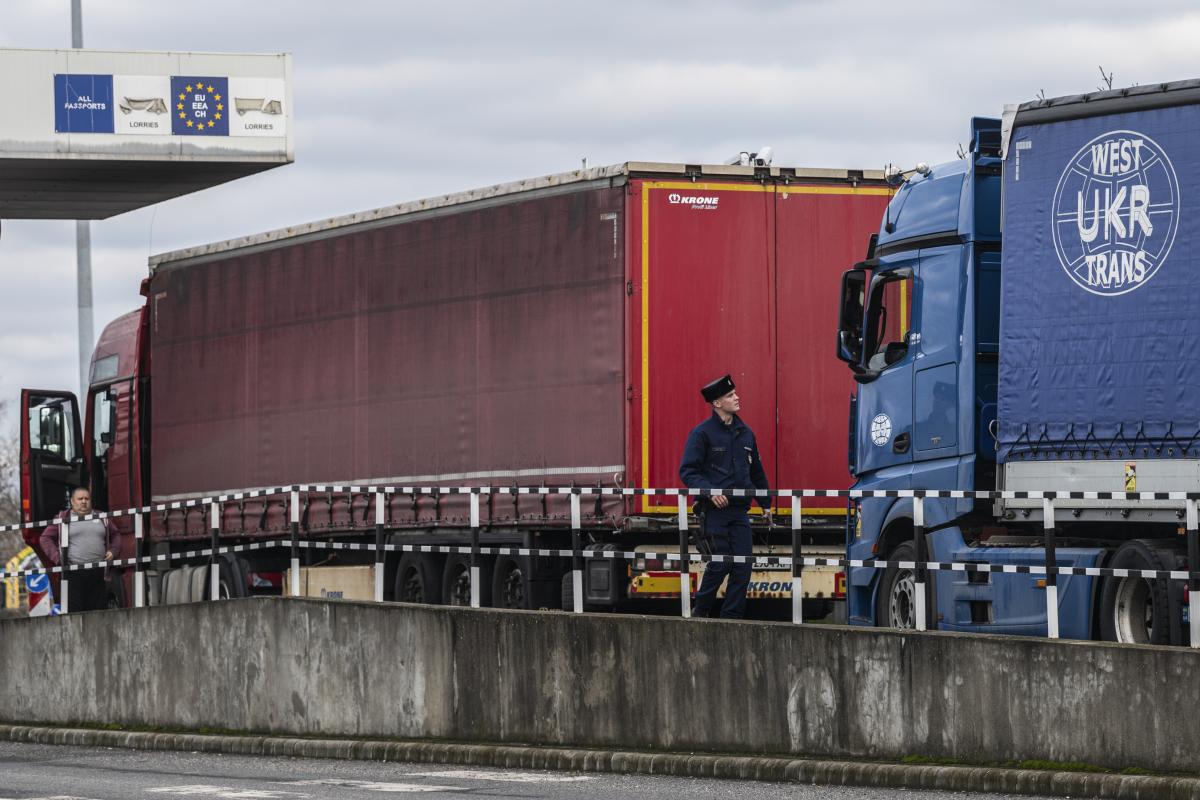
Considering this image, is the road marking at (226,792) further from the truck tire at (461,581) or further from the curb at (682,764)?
the truck tire at (461,581)

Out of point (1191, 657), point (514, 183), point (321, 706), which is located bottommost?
point (321, 706)

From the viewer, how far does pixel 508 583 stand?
20.2 metres

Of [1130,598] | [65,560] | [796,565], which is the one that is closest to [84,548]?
[65,560]

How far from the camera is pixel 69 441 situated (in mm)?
27484

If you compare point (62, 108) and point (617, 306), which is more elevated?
point (62, 108)

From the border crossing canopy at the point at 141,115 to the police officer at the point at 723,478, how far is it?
42.1ft

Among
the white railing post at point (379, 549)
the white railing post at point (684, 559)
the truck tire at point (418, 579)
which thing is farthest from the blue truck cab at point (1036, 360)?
the truck tire at point (418, 579)

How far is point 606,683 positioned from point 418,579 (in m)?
6.83

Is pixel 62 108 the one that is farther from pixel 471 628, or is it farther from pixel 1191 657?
pixel 1191 657

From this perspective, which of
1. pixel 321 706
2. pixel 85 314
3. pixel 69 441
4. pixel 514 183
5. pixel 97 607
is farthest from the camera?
pixel 85 314

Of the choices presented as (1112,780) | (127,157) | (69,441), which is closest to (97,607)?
(69,441)

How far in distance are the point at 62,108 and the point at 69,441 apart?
3.88 metres

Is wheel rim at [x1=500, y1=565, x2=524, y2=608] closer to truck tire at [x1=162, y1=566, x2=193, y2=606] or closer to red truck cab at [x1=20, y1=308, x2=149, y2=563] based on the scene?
truck tire at [x1=162, y1=566, x2=193, y2=606]

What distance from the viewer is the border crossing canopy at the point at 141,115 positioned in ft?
91.1
